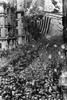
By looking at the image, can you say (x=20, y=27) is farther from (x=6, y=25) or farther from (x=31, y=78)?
(x=31, y=78)

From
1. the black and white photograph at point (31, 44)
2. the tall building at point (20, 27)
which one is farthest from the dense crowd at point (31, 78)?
the tall building at point (20, 27)

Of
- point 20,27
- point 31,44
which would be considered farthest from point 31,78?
point 20,27

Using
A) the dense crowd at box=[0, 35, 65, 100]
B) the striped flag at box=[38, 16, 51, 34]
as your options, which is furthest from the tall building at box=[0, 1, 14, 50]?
the striped flag at box=[38, 16, 51, 34]

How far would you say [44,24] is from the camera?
7367 millimetres

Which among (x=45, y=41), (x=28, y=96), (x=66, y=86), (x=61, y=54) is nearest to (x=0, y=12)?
(x=45, y=41)

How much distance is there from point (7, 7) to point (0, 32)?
112cm

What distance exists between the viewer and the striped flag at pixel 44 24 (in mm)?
7383

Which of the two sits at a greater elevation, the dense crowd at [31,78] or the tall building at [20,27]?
the tall building at [20,27]

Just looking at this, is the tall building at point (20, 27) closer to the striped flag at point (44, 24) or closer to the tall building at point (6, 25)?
the tall building at point (6, 25)

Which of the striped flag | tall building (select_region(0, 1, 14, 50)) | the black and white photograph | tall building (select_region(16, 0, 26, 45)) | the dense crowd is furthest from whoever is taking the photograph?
the striped flag

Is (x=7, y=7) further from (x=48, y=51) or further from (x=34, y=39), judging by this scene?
(x=48, y=51)

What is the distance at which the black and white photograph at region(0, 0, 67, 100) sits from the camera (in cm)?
652

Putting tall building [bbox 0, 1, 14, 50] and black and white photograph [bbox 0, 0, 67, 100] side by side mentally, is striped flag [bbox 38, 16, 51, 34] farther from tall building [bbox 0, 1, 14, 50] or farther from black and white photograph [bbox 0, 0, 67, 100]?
tall building [bbox 0, 1, 14, 50]

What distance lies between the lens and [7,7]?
725cm
